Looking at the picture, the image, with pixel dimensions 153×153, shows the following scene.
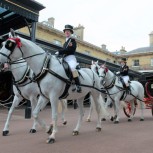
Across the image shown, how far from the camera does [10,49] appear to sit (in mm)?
6027

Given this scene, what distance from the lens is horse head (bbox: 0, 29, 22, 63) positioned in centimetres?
599

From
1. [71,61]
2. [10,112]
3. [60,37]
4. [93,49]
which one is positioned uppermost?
[93,49]

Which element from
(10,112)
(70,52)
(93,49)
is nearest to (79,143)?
(70,52)

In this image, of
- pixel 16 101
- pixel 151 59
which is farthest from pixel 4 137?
pixel 151 59

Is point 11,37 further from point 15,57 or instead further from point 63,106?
point 63,106

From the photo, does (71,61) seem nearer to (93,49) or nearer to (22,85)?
(22,85)

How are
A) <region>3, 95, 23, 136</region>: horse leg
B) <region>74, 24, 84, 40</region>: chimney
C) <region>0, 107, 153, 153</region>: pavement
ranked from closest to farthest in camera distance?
1. <region>0, 107, 153, 153</region>: pavement
2. <region>3, 95, 23, 136</region>: horse leg
3. <region>74, 24, 84, 40</region>: chimney

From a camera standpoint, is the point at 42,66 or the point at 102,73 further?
the point at 102,73

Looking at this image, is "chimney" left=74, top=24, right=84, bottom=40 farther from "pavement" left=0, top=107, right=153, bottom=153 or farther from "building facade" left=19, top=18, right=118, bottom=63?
"pavement" left=0, top=107, right=153, bottom=153

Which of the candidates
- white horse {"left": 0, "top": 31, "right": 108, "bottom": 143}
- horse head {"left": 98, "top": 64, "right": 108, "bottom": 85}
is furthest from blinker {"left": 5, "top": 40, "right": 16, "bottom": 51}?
horse head {"left": 98, "top": 64, "right": 108, "bottom": 85}

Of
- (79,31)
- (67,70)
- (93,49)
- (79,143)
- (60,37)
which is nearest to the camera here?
(79,143)

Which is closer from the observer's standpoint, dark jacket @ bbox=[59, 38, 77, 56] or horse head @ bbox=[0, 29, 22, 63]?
horse head @ bbox=[0, 29, 22, 63]

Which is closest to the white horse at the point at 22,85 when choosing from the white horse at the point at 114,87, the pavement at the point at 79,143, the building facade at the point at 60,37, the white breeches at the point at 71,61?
the pavement at the point at 79,143

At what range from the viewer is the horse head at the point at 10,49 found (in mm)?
5992
